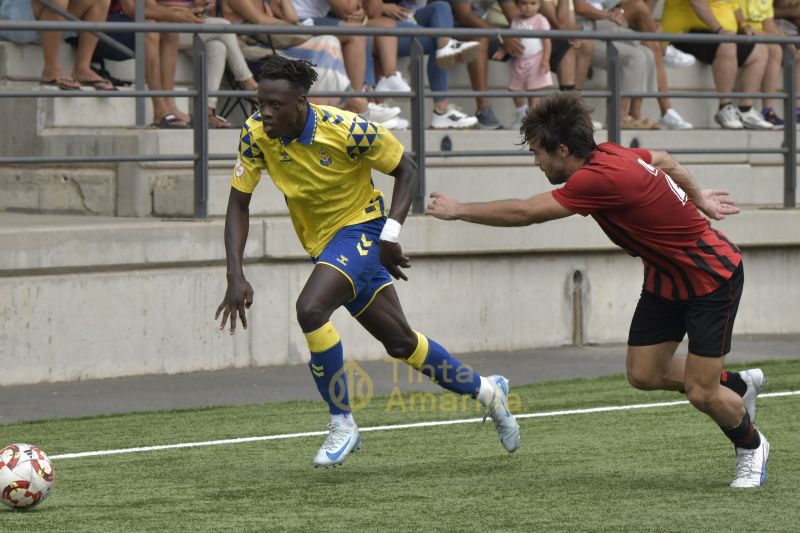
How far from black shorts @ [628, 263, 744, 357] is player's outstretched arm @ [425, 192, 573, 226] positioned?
848 mm

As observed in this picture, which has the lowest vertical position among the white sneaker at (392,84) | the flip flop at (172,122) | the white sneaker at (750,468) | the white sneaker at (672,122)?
the white sneaker at (750,468)

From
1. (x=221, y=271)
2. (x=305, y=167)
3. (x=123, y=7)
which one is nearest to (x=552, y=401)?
(x=221, y=271)

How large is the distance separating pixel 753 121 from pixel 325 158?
8.96 metres

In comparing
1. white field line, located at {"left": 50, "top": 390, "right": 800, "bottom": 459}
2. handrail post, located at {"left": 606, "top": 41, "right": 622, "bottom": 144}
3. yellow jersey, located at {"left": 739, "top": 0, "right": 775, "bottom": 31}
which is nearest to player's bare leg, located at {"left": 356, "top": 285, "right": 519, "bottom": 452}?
white field line, located at {"left": 50, "top": 390, "right": 800, "bottom": 459}

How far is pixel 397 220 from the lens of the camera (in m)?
8.07

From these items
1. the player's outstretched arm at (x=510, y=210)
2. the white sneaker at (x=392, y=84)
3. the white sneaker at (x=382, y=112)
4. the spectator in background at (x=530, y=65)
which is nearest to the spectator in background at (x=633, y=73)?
the spectator in background at (x=530, y=65)

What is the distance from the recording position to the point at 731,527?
21.7 feet

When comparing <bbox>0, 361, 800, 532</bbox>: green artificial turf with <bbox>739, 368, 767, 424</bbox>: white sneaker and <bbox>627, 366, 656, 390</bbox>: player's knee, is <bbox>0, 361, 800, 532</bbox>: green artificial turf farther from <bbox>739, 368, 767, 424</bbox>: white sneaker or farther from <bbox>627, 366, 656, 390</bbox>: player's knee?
<bbox>627, 366, 656, 390</bbox>: player's knee

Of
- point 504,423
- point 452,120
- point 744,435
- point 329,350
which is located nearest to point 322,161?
point 329,350

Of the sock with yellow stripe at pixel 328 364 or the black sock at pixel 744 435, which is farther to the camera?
the sock with yellow stripe at pixel 328 364

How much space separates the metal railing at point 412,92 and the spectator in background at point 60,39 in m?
0.35

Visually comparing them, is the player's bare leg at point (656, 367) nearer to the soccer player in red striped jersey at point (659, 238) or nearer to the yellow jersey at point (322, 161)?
the soccer player in red striped jersey at point (659, 238)

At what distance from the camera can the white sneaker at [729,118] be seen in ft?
53.2

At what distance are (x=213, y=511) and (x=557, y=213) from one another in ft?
6.52
